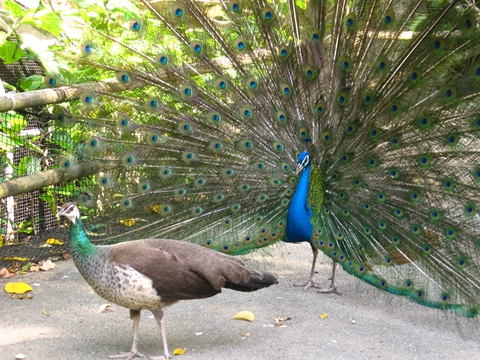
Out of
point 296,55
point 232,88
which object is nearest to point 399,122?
point 296,55

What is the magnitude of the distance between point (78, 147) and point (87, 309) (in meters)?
1.46

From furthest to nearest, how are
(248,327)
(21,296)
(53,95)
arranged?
(53,95)
(21,296)
(248,327)

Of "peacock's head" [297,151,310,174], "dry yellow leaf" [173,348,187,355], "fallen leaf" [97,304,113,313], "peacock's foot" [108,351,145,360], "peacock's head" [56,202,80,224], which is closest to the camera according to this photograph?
"peacock's head" [56,202,80,224]

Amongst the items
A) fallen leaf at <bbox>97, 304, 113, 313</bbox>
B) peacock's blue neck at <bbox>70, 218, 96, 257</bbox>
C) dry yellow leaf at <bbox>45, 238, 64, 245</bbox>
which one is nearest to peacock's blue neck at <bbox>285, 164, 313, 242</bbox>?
fallen leaf at <bbox>97, 304, 113, 313</bbox>

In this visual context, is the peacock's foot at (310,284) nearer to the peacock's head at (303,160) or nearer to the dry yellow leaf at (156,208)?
the peacock's head at (303,160)

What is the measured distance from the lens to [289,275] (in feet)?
19.8

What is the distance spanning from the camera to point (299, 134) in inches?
217

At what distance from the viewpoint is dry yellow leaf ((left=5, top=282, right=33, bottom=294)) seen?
17.1 ft

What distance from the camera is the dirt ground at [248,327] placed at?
13.8 feet

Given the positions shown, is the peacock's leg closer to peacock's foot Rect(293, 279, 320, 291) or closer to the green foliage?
peacock's foot Rect(293, 279, 320, 291)

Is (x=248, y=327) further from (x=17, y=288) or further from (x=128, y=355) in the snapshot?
(x=17, y=288)

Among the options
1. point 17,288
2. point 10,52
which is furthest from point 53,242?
point 10,52

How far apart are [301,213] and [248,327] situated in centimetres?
112

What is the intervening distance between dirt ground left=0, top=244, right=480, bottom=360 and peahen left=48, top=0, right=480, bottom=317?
0.35 meters
